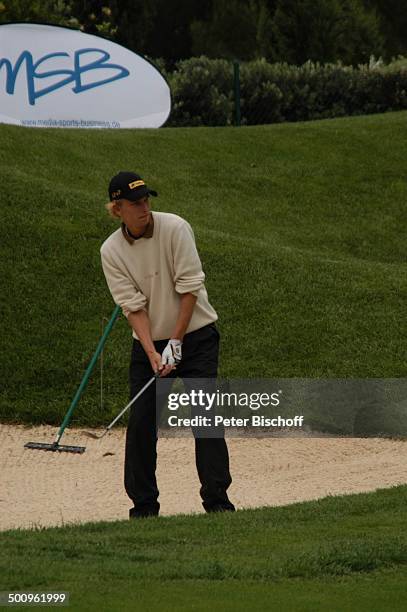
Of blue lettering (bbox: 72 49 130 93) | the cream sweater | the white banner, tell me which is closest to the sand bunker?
the cream sweater

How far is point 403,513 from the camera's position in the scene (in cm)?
669

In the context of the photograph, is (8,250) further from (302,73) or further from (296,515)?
(302,73)

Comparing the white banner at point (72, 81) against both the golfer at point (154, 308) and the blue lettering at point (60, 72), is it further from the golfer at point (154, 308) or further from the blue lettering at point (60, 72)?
the golfer at point (154, 308)

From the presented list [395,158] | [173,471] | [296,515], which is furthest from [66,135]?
[296,515]

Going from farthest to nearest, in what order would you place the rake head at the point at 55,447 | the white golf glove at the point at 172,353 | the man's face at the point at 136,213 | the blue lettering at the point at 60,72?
the blue lettering at the point at 60,72 < the rake head at the point at 55,447 < the man's face at the point at 136,213 < the white golf glove at the point at 172,353

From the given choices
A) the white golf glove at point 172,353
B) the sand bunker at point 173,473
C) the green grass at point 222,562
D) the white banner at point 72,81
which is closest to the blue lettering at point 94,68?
the white banner at point 72,81

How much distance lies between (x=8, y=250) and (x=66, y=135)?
15.7ft

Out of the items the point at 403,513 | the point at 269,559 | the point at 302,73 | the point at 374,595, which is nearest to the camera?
the point at 374,595

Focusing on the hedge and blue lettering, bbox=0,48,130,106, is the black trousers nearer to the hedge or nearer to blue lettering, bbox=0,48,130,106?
blue lettering, bbox=0,48,130,106

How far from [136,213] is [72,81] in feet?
40.1

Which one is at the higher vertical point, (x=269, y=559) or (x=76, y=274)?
(x=269, y=559)

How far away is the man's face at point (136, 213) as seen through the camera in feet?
22.0

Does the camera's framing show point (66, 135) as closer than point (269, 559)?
No

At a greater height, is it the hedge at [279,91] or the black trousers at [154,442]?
the black trousers at [154,442]
